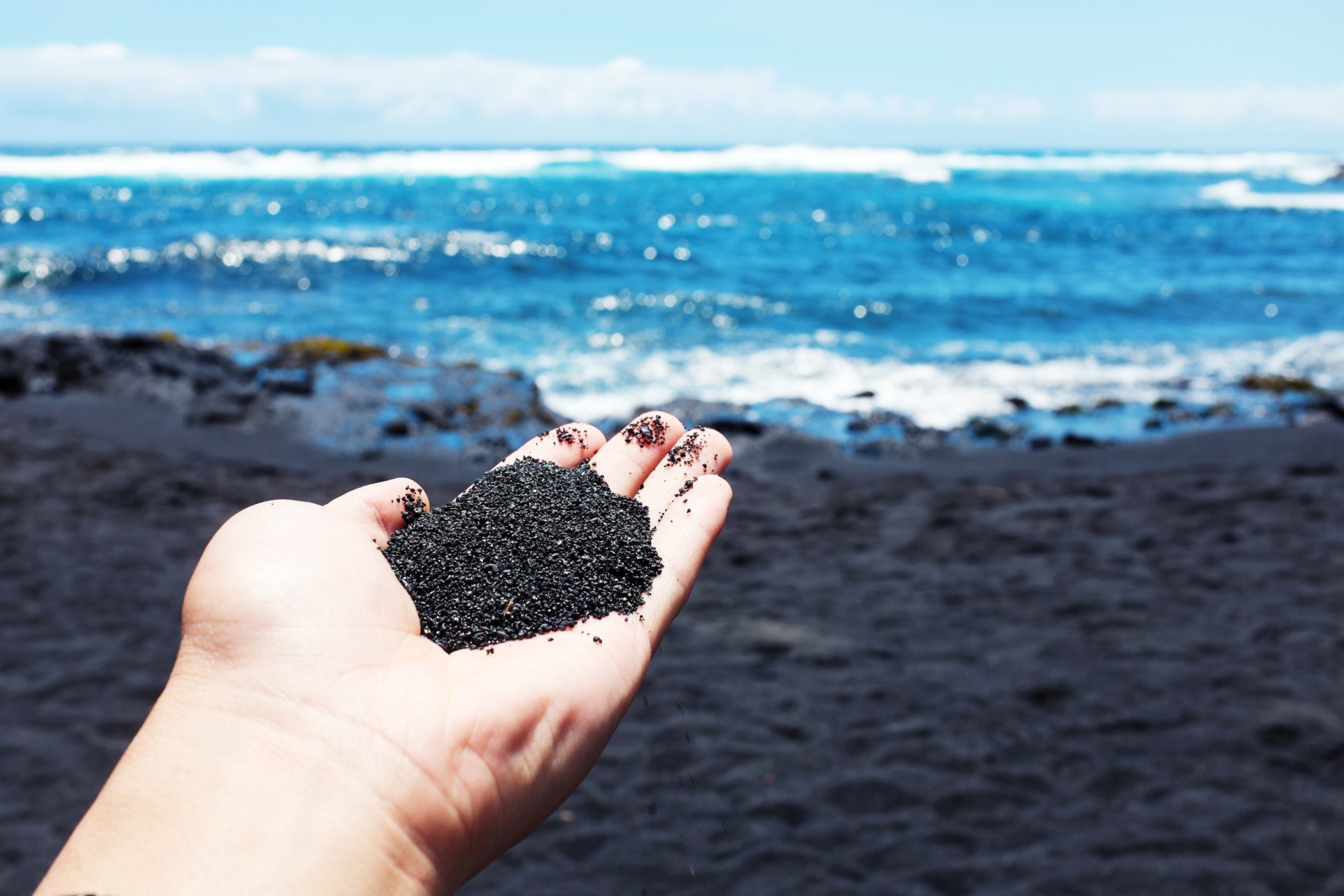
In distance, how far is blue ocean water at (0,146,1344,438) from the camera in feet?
36.8

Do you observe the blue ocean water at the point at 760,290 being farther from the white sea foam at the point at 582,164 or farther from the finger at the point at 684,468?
the white sea foam at the point at 582,164

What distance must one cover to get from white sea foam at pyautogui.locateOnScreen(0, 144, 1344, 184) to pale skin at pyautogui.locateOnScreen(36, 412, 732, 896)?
51.3m

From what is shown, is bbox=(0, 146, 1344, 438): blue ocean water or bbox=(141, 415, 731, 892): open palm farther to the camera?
bbox=(0, 146, 1344, 438): blue ocean water

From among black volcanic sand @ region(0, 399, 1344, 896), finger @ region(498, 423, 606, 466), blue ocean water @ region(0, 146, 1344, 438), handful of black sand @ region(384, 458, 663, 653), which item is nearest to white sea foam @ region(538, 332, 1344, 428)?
blue ocean water @ region(0, 146, 1344, 438)

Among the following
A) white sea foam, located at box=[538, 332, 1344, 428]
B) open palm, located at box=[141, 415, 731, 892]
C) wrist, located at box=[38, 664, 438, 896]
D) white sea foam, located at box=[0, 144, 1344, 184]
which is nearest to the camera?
wrist, located at box=[38, 664, 438, 896]

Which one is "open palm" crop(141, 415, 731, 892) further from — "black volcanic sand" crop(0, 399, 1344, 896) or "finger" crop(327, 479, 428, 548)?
"black volcanic sand" crop(0, 399, 1344, 896)

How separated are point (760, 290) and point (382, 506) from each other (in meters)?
15.2

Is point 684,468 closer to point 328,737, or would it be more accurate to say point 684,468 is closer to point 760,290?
point 328,737

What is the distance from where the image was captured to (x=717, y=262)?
2077 centimetres

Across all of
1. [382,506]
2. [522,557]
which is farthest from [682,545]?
[382,506]

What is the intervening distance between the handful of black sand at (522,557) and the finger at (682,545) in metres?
0.04

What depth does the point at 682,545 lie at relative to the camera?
2.76 meters

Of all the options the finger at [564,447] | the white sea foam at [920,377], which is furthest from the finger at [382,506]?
the white sea foam at [920,377]

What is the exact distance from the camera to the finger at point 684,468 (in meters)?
3.12
